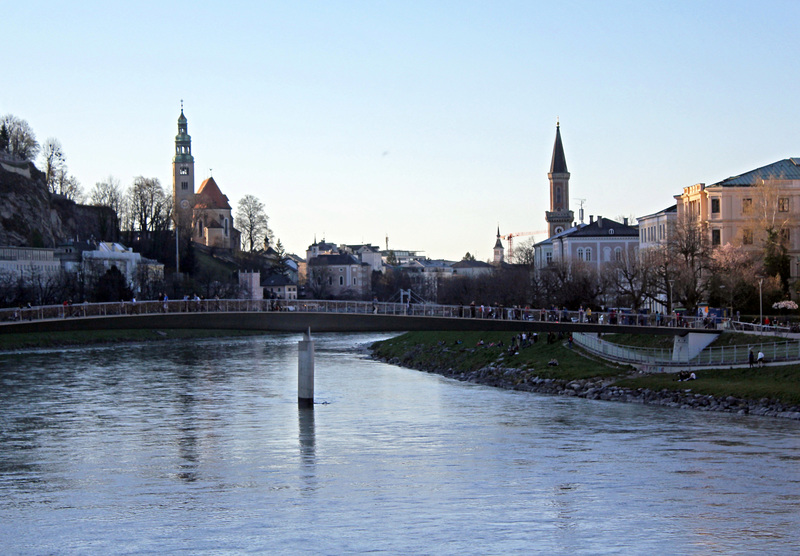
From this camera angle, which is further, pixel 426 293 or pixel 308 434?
pixel 426 293

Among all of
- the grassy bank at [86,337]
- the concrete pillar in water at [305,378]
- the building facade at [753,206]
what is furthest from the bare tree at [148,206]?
the concrete pillar in water at [305,378]

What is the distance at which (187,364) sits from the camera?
65.5 meters

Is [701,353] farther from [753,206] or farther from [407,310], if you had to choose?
[753,206]

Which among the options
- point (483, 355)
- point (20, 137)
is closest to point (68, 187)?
point (20, 137)

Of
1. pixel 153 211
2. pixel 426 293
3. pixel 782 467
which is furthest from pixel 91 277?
pixel 782 467

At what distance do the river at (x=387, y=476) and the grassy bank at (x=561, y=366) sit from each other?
2.65 meters

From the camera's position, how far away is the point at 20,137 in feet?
432

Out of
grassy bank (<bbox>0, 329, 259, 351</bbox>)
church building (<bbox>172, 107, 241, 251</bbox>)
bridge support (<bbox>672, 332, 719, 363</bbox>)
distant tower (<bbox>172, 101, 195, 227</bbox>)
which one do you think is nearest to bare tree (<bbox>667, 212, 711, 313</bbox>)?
bridge support (<bbox>672, 332, 719, 363</bbox>)

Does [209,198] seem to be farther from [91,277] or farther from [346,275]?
[91,277]

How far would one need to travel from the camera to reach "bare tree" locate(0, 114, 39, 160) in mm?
129625

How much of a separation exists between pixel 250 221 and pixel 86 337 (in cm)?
9402

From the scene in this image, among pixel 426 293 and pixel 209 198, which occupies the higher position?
pixel 209 198

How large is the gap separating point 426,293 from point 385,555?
484ft

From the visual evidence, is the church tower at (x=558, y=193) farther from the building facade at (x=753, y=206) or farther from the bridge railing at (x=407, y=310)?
the bridge railing at (x=407, y=310)
